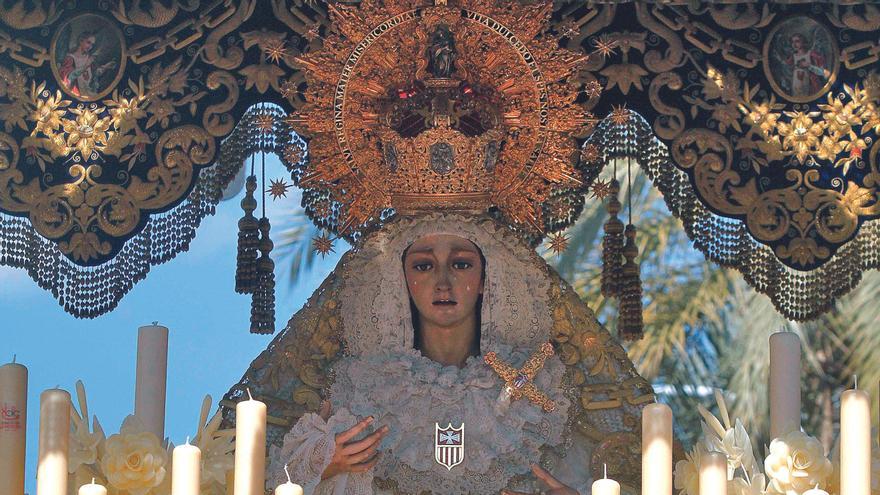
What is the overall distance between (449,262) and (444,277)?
0.16ft

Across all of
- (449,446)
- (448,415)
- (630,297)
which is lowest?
(449,446)

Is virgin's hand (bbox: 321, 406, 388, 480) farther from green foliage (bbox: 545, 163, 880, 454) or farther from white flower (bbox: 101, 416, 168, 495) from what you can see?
green foliage (bbox: 545, 163, 880, 454)

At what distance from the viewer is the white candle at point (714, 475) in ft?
12.9

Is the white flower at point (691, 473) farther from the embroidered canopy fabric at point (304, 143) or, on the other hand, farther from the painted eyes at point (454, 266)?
the embroidered canopy fabric at point (304, 143)

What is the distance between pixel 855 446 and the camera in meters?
3.94

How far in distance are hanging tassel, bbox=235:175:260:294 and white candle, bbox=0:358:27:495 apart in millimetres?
2189

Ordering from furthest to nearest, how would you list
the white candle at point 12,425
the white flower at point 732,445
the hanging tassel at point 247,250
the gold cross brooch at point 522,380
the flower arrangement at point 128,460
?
the hanging tassel at point 247,250, the gold cross brooch at point 522,380, the white flower at point 732,445, the flower arrangement at point 128,460, the white candle at point 12,425

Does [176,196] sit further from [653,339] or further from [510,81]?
[653,339]

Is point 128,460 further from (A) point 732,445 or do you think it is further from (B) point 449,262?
(B) point 449,262

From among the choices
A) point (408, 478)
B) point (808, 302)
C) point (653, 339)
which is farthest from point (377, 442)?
point (653, 339)

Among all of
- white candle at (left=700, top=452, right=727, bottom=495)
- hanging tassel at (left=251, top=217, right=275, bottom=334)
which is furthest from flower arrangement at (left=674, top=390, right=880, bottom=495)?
hanging tassel at (left=251, top=217, right=275, bottom=334)

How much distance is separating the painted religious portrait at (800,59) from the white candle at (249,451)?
2994 millimetres

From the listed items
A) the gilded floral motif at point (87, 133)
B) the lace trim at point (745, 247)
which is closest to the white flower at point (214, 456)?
the gilded floral motif at point (87, 133)

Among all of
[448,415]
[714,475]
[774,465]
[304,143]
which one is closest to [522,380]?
[448,415]
